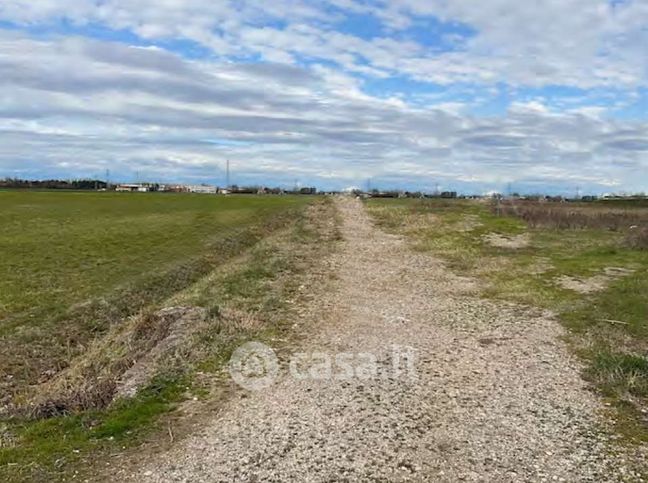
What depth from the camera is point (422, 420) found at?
796cm

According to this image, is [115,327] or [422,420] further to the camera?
[115,327]

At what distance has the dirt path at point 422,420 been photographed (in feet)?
21.9

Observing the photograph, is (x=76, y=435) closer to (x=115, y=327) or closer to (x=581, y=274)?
(x=115, y=327)

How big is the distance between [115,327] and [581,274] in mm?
14892

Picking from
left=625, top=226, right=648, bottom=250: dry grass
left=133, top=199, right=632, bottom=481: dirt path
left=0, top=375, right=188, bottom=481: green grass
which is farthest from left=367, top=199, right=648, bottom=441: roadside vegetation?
left=0, top=375, right=188, bottom=481: green grass

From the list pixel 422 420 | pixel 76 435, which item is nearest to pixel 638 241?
pixel 422 420

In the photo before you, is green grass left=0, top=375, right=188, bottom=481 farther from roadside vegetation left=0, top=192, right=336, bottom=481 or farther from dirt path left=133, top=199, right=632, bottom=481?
dirt path left=133, top=199, right=632, bottom=481

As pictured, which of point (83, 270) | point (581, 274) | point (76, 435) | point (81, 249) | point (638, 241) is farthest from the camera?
point (638, 241)

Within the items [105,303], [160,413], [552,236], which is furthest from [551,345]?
[552,236]

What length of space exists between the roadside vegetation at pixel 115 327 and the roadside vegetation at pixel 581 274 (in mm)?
5756

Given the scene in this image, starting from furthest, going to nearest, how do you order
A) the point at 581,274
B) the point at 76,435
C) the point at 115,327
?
the point at 581,274
the point at 115,327
the point at 76,435

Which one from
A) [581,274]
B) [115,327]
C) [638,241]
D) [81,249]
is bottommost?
[115,327]

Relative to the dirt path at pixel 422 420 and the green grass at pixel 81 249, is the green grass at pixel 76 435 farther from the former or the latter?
the green grass at pixel 81 249

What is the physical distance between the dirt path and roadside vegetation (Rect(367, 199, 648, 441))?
1.84ft
